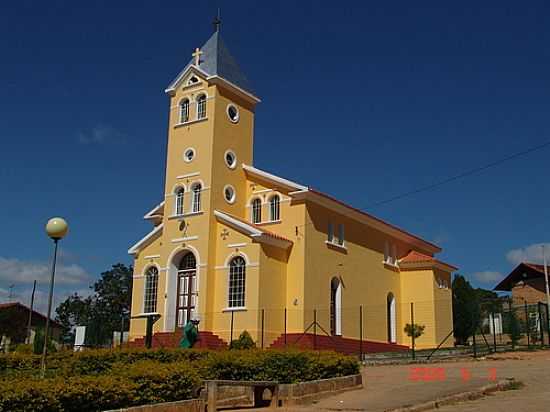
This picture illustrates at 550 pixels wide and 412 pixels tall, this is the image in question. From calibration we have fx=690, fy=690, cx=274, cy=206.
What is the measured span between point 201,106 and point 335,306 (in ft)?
39.6

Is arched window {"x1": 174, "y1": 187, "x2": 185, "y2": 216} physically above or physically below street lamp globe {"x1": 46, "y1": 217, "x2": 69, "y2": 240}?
above

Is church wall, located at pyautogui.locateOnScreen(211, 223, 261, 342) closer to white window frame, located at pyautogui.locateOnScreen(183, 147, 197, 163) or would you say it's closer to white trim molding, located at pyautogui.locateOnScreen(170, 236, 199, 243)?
white trim molding, located at pyautogui.locateOnScreen(170, 236, 199, 243)

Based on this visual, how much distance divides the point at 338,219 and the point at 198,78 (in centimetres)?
1011

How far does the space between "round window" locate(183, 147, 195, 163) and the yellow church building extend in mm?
61

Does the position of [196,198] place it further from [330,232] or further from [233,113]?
[330,232]

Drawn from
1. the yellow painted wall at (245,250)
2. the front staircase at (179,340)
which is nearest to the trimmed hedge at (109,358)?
the front staircase at (179,340)

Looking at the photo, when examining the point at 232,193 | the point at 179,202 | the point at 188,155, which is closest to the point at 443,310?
the point at 232,193

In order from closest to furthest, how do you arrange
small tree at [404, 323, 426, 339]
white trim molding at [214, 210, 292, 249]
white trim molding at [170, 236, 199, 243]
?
white trim molding at [214, 210, 292, 249] < white trim molding at [170, 236, 199, 243] < small tree at [404, 323, 426, 339]

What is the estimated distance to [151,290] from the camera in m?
34.4

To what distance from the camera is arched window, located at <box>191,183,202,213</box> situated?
33.2 metres

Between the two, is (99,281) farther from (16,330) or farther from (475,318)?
(475,318)

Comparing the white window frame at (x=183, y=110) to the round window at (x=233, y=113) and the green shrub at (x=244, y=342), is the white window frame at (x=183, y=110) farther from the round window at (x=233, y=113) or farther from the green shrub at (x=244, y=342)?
the green shrub at (x=244, y=342)
